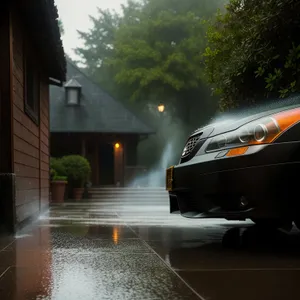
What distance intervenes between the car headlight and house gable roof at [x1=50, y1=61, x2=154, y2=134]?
18.5 metres

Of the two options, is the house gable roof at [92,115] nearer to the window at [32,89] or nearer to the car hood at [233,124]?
the window at [32,89]

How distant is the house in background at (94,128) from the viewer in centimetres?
2236

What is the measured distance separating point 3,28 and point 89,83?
782 inches

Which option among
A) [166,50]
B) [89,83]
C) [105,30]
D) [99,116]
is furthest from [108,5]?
[99,116]

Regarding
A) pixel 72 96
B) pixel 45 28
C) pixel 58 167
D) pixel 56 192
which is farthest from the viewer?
pixel 72 96

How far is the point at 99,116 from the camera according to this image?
2308 cm

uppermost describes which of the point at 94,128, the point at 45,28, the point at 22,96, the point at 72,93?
the point at 72,93

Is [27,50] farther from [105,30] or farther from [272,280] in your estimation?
[105,30]

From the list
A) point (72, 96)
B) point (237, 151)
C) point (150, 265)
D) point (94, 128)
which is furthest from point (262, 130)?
point (72, 96)

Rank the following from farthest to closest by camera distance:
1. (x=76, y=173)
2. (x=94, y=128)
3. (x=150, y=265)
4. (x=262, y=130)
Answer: (x=94, y=128)
(x=76, y=173)
(x=262, y=130)
(x=150, y=265)

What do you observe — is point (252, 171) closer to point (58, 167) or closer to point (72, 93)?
point (58, 167)

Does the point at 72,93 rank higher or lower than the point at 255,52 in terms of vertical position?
higher

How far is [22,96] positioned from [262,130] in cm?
409

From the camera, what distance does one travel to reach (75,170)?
1767 centimetres
